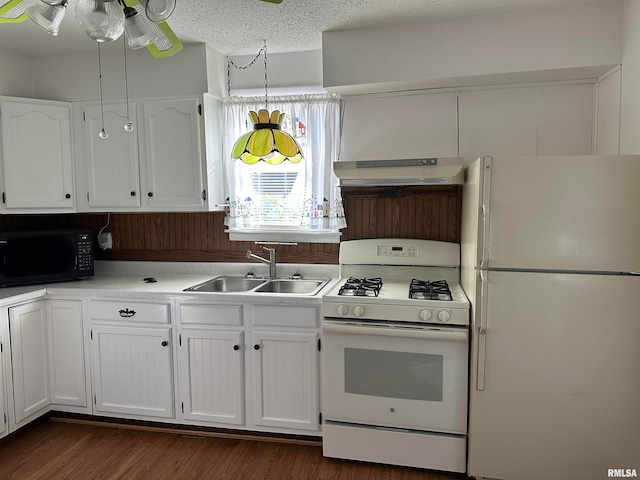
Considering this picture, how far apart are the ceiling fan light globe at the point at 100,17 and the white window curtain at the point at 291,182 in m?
1.72

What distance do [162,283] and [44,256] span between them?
80cm

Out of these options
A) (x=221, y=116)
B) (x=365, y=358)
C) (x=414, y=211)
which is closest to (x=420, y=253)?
(x=414, y=211)

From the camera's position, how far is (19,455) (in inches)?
101

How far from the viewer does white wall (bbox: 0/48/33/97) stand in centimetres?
293

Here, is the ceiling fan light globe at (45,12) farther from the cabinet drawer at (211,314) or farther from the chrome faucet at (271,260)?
the chrome faucet at (271,260)

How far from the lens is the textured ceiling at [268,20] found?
2322mm

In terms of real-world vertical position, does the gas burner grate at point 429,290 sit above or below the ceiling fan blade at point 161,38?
below

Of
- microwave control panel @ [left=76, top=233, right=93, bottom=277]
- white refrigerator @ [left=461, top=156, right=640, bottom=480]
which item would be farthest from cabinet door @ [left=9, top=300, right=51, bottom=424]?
white refrigerator @ [left=461, top=156, right=640, bottom=480]

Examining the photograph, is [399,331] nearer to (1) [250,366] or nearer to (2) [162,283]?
(1) [250,366]

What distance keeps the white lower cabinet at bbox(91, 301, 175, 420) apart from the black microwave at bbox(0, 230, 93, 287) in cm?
41

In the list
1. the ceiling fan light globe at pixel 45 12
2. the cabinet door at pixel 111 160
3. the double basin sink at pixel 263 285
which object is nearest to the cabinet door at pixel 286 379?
the double basin sink at pixel 263 285

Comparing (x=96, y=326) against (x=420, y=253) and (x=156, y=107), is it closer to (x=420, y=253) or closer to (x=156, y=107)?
(x=156, y=107)

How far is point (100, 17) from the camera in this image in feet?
4.42

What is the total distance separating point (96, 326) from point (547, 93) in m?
3.08
